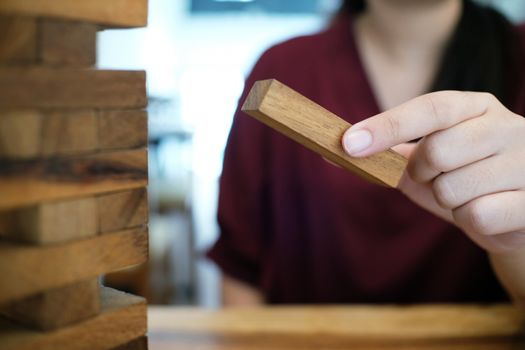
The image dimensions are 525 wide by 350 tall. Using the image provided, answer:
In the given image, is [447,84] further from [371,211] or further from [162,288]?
[162,288]

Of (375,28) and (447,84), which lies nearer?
(447,84)

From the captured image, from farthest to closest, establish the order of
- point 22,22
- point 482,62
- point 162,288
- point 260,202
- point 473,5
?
point 162,288, point 260,202, point 473,5, point 482,62, point 22,22

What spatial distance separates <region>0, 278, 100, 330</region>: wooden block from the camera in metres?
0.34

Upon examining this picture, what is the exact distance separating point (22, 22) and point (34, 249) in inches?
5.4

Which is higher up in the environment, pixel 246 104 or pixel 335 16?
pixel 335 16

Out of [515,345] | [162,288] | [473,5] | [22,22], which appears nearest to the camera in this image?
[22,22]

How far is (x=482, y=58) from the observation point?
810 mm

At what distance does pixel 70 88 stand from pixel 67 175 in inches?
2.1

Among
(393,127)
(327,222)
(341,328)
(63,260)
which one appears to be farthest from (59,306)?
(327,222)

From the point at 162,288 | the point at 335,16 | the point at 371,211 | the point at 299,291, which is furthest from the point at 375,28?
the point at 162,288

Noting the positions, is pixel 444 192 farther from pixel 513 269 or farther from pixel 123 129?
pixel 123 129

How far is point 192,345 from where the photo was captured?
2.09 feet

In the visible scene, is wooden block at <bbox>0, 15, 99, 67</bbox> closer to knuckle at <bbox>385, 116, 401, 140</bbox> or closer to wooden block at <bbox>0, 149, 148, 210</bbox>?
wooden block at <bbox>0, 149, 148, 210</bbox>

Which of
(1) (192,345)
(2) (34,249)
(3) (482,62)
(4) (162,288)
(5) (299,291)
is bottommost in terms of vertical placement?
(4) (162,288)
